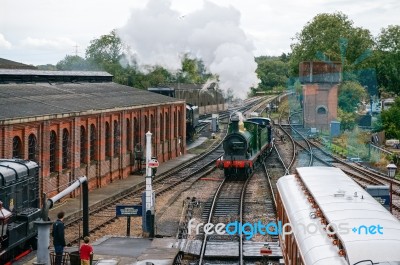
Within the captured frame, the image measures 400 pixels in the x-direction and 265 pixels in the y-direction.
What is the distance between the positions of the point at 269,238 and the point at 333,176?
209 inches

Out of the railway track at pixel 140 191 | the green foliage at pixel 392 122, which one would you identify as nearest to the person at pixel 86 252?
the railway track at pixel 140 191

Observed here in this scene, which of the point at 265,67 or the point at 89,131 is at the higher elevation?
the point at 265,67

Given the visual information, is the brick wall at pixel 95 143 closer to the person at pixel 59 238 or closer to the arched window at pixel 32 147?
the arched window at pixel 32 147

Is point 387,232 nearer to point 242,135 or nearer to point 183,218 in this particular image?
point 183,218

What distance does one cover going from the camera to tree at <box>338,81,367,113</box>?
6550 cm

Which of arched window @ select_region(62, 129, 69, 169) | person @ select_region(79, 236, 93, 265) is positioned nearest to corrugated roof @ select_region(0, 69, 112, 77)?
arched window @ select_region(62, 129, 69, 169)

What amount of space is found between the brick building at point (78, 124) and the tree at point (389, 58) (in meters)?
44.0

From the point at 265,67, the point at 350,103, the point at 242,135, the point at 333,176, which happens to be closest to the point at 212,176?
the point at 242,135

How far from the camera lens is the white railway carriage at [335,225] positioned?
7.76 meters

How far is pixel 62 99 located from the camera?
91.3 feet

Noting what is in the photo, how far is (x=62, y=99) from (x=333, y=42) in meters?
54.5

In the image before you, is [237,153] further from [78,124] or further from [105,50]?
[105,50]

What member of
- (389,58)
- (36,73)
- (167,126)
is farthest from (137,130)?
(389,58)

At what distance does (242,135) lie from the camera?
3044cm
